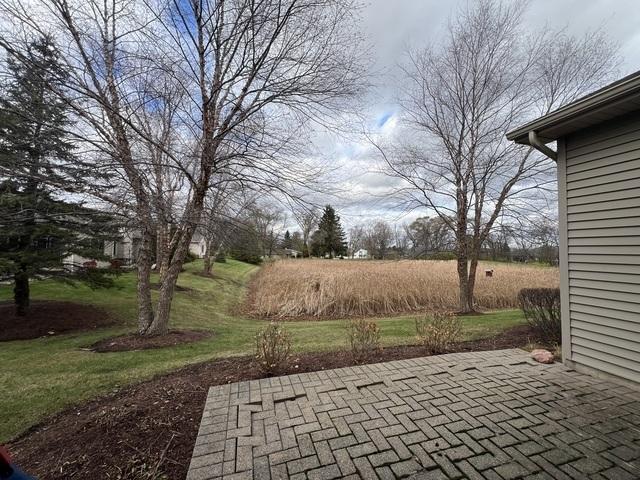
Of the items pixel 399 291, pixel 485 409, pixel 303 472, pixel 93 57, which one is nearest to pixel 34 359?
pixel 93 57

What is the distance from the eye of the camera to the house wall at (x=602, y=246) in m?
2.99

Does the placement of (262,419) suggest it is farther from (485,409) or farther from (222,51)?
(222,51)

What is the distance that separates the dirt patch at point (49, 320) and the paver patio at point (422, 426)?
5.63 meters

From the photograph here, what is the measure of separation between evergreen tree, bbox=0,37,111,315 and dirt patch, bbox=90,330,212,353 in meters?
2.04

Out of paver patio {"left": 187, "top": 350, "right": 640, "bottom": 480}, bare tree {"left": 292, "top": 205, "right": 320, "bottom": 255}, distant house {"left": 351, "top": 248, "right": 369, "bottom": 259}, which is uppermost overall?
bare tree {"left": 292, "top": 205, "right": 320, "bottom": 255}

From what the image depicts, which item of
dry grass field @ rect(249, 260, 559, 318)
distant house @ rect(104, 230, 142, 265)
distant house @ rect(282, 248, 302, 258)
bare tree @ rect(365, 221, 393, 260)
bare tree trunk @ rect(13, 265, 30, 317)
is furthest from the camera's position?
bare tree @ rect(365, 221, 393, 260)

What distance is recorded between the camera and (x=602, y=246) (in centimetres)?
326

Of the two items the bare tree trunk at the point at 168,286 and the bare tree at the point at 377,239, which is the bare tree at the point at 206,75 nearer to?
the bare tree trunk at the point at 168,286

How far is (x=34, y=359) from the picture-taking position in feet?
14.6

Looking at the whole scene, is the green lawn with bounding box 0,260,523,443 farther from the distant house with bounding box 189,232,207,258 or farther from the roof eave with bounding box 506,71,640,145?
the roof eave with bounding box 506,71,640,145

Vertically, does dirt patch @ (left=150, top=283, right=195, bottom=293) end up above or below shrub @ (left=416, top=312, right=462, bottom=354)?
below

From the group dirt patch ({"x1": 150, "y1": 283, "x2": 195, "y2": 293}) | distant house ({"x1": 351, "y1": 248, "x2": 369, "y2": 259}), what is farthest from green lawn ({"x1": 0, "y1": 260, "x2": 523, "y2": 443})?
distant house ({"x1": 351, "y1": 248, "x2": 369, "y2": 259})

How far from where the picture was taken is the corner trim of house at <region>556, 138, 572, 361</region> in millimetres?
3615

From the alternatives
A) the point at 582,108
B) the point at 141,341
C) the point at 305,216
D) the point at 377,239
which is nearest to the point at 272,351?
the point at 305,216
